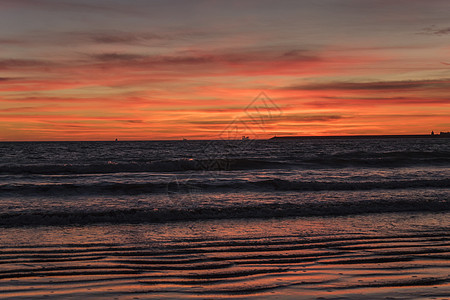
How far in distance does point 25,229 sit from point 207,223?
3968 millimetres

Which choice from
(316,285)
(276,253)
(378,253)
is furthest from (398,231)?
(316,285)

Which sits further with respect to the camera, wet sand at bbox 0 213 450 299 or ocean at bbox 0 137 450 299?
ocean at bbox 0 137 450 299

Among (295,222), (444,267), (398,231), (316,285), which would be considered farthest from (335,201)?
(316,285)

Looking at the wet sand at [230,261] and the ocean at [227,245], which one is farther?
the ocean at [227,245]

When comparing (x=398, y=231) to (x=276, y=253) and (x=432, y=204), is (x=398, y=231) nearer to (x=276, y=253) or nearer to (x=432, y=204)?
(x=276, y=253)

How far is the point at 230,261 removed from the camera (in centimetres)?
573

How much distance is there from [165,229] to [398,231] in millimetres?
4837

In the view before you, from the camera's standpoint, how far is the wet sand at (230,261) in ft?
14.7

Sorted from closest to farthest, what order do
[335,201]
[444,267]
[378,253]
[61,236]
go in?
[444,267]
[378,253]
[61,236]
[335,201]

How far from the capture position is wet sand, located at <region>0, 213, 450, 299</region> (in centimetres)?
449

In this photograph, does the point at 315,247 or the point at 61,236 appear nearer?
the point at 315,247

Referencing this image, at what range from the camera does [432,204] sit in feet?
36.7

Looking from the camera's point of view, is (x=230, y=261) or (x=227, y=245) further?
(x=227, y=245)

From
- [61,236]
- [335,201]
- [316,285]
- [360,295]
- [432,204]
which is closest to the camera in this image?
[360,295]
